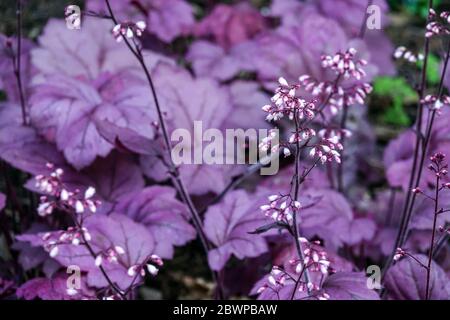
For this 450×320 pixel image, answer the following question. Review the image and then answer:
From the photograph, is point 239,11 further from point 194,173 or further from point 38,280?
point 38,280

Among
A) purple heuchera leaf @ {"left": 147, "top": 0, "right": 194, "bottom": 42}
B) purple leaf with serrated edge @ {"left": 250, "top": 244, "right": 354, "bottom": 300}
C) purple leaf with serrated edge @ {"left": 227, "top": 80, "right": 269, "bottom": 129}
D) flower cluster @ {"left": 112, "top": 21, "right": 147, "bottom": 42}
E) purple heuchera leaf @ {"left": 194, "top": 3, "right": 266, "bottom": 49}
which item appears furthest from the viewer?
purple heuchera leaf @ {"left": 194, "top": 3, "right": 266, "bottom": 49}

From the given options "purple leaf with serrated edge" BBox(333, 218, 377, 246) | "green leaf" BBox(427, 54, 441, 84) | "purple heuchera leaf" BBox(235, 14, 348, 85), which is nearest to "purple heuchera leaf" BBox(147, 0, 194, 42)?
"purple heuchera leaf" BBox(235, 14, 348, 85)

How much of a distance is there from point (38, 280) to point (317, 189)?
118 cm

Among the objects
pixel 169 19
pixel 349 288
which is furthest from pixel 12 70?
pixel 349 288

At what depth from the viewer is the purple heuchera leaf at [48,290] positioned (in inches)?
80.2

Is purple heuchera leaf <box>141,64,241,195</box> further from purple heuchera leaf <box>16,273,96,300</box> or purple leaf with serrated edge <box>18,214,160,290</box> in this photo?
purple heuchera leaf <box>16,273,96,300</box>

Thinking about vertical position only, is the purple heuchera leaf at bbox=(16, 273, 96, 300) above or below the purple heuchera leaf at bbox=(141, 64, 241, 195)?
below

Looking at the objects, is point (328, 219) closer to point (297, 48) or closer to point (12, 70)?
point (297, 48)

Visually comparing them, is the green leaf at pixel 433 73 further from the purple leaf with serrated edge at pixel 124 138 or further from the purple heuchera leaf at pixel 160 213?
the purple leaf with serrated edge at pixel 124 138

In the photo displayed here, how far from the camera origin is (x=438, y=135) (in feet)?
8.53

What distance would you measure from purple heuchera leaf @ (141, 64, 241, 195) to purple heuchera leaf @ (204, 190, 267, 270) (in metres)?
0.23

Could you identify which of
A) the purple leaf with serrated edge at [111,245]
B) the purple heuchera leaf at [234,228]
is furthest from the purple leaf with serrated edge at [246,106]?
the purple leaf with serrated edge at [111,245]

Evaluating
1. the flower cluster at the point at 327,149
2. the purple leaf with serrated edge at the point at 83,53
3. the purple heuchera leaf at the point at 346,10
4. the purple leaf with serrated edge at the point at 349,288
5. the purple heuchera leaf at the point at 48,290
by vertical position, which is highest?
the purple heuchera leaf at the point at 346,10

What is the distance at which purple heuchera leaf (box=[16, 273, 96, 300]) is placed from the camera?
2037 millimetres
